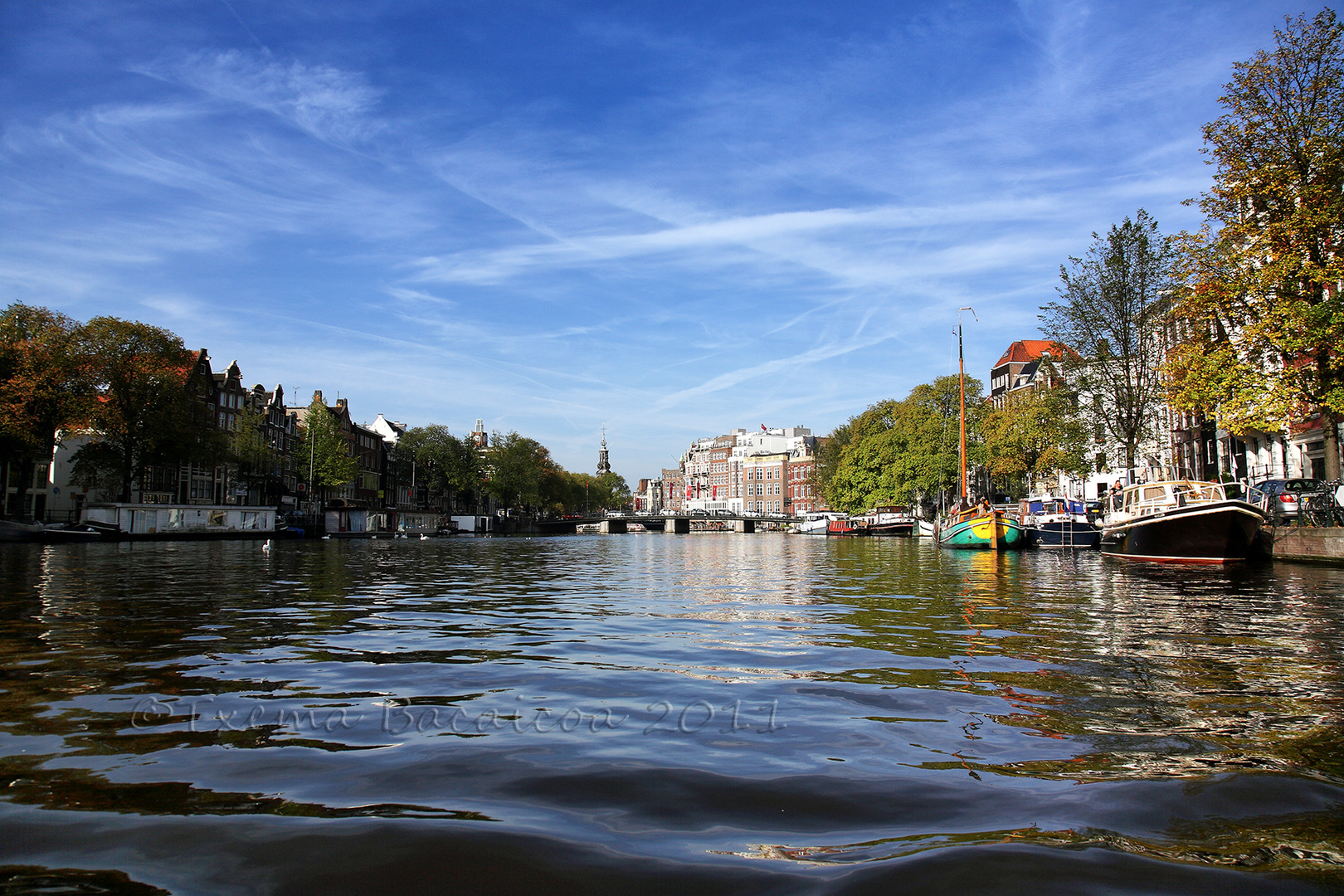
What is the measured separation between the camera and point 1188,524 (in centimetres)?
3003

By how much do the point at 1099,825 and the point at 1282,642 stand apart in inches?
379

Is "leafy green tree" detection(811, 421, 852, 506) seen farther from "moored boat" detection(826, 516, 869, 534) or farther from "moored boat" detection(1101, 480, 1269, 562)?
"moored boat" detection(1101, 480, 1269, 562)

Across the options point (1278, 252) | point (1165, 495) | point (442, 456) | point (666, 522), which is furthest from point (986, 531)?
point (666, 522)

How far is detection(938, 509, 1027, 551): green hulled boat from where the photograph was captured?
46.8m

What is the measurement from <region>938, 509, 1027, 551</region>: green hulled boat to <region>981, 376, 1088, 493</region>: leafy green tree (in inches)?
298

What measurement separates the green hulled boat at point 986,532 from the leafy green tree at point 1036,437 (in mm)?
7561

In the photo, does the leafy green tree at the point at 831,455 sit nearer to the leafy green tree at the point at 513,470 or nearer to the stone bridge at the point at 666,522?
the stone bridge at the point at 666,522

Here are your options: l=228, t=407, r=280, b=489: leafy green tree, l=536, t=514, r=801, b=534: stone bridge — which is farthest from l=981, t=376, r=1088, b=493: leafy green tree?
l=228, t=407, r=280, b=489: leafy green tree

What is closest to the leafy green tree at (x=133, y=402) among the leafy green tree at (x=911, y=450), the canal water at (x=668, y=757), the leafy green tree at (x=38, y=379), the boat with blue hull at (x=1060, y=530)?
the leafy green tree at (x=38, y=379)

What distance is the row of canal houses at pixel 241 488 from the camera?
218 ft

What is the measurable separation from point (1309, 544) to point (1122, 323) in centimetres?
1967

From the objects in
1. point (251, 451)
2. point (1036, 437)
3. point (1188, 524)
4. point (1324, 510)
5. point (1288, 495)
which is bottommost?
point (1188, 524)

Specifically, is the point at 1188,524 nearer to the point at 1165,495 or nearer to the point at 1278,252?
the point at 1165,495

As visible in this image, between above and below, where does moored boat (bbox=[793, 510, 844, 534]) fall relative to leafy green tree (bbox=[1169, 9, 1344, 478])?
below
